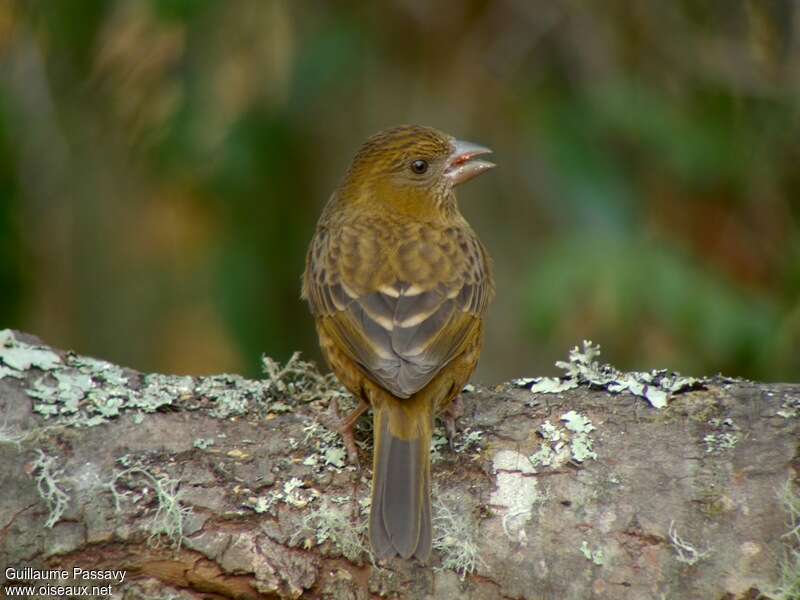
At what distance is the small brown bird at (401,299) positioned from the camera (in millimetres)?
3648

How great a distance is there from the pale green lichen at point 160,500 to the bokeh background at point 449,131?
2.15 m

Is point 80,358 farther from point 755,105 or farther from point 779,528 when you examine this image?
point 755,105

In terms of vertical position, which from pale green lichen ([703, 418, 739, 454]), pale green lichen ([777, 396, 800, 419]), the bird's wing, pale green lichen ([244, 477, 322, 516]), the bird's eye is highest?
the bird's eye

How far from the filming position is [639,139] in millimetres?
5965

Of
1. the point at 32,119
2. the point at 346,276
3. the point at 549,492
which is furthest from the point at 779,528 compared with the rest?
the point at 32,119

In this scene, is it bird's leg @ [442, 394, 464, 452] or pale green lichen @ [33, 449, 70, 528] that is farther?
bird's leg @ [442, 394, 464, 452]

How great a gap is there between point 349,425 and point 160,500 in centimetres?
66

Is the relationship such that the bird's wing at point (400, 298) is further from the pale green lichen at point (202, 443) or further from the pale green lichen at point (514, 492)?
the pale green lichen at point (202, 443)

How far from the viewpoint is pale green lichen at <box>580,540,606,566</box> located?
3.41 metres

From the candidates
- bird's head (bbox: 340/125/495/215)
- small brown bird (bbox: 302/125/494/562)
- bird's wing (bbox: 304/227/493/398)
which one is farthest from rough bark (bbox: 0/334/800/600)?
bird's head (bbox: 340/125/495/215)

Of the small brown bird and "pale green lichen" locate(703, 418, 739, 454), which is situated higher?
the small brown bird

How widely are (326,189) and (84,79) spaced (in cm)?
141

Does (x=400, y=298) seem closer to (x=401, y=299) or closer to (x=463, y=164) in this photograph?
(x=401, y=299)

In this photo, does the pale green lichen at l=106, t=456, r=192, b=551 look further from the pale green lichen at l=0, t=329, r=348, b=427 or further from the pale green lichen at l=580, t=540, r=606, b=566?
the pale green lichen at l=580, t=540, r=606, b=566
